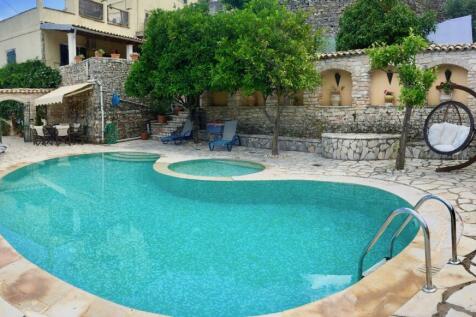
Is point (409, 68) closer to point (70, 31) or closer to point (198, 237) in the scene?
point (198, 237)

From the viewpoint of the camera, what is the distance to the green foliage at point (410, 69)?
1138 cm

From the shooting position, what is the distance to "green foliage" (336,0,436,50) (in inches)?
768

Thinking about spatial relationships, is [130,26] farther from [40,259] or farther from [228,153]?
Result: [40,259]

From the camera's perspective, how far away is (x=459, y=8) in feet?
87.9

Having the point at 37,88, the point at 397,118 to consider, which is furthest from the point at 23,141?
the point at 397,118

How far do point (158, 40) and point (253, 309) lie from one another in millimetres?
15543

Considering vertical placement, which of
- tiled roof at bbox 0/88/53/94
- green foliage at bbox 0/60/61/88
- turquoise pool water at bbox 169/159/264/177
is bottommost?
turquoise pool water at bbox 169/159/264/177

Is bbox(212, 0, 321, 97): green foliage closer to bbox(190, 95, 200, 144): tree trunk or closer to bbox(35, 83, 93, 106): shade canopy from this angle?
bbox(190, 95, 200, 144): tree trunk

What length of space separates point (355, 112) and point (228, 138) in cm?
590

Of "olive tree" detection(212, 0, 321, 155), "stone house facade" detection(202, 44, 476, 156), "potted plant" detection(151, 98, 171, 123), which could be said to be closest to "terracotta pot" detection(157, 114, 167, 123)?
"potted plant" detection(151, 98, 171, 123)

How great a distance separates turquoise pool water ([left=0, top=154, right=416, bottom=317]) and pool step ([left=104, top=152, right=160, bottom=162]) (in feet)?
12.8

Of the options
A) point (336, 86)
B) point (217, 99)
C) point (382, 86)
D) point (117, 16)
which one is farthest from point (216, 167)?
point (117, 16)

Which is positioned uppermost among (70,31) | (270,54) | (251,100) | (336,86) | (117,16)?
(117,16)

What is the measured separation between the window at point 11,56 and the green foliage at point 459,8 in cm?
3120
